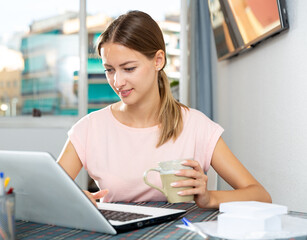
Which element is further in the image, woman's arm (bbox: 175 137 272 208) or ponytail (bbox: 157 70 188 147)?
ponytail (bbox: 157 70 188 147)

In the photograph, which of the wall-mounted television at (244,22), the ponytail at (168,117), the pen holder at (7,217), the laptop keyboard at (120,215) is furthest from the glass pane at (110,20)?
the pen holder at (7,217)

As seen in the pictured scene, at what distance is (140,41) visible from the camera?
1475 mm

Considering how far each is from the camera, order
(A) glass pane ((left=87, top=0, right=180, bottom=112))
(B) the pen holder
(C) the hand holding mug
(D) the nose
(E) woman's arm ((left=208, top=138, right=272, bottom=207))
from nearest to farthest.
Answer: (B) the pen holder, (C) the hand holding mug, (E) woman's arm ((left=208, top=138, right=272, bottom=207)), (D) the nose, (A) glass pane ((left=87, top=0, right=180, bottom=112))

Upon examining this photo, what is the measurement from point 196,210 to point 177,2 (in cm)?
342

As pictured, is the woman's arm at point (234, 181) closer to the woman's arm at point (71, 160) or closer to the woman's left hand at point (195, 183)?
the woman's left hand at point (195, 183)

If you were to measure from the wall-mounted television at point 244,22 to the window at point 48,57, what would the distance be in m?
1.70

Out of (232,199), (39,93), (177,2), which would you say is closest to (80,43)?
(39,93)

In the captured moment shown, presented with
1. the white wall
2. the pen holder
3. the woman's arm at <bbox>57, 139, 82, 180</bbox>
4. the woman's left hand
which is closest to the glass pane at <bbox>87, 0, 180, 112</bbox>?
the white wall

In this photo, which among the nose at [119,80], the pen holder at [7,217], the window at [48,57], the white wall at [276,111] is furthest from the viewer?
the window at [48,57]

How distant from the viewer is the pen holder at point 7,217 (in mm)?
714

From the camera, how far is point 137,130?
63.4 inches

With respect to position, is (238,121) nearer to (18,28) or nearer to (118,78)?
(118,78)

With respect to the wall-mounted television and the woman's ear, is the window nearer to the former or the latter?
the wall-mounted television

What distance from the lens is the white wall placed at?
1.74 meters
